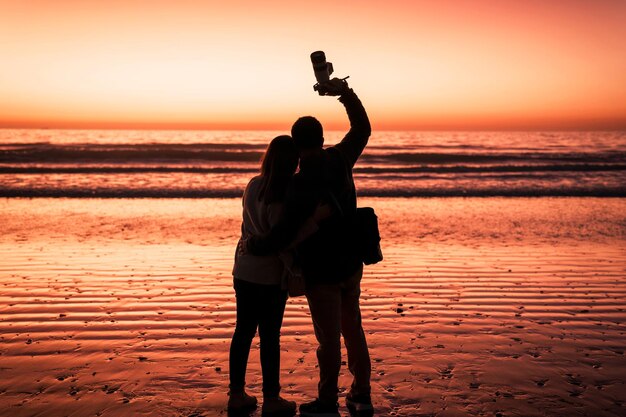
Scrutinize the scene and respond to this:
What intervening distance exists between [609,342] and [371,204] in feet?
34.7

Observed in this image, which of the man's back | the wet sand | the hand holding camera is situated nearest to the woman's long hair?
the man's back

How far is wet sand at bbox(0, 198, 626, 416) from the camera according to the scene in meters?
3.68

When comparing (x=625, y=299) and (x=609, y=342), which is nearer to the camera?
(x=609, y=342)

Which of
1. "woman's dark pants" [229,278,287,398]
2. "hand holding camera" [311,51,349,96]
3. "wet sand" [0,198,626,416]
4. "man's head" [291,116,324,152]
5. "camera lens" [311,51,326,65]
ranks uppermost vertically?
"camera lens" [311,51,326,65]

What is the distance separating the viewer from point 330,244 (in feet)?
10.8

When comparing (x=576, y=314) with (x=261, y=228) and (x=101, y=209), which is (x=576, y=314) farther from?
(x=101, y=209)

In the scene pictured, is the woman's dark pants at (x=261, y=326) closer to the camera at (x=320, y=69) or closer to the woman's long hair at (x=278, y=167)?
the woman's long hair at (x=278, y=167)

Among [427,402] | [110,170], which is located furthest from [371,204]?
[110,170]

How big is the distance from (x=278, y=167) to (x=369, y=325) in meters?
2.42

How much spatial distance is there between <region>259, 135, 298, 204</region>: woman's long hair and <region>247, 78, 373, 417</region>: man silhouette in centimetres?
6

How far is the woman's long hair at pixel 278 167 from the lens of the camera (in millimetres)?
3252

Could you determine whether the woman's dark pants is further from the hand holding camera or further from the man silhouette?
the hand holding camera

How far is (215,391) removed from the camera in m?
3.76

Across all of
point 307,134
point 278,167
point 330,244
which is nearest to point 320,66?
point 307,134
